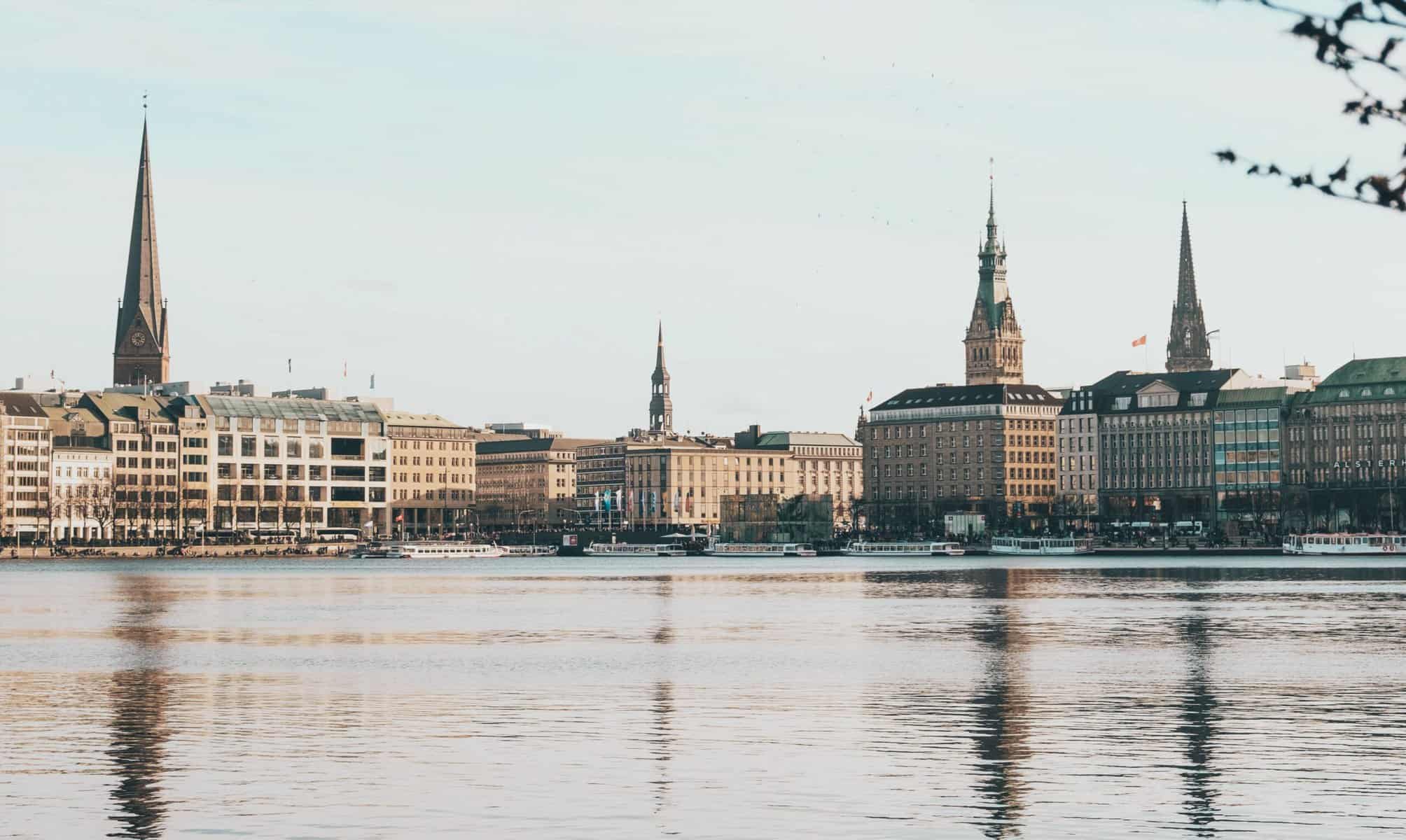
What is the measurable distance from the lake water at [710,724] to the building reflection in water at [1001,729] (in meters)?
0.10

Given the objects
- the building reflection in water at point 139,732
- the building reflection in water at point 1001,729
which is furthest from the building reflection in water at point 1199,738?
the building reflection in water at point 139,732

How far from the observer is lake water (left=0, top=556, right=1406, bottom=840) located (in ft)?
88.4

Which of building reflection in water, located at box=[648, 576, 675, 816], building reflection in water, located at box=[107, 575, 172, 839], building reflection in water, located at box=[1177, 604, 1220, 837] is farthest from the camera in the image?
building reflection in water, located at box=[648, 576, 675, 816]

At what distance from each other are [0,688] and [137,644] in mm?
17616

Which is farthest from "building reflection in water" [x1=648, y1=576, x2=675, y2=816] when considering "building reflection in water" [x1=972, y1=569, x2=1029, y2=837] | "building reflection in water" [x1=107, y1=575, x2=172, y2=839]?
"building reflection in water" [x1=107, y1=575, x2=172, y2=839]

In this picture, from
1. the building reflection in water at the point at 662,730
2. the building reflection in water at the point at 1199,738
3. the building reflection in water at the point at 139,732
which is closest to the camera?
the building reflection in water at the point at 1199,738

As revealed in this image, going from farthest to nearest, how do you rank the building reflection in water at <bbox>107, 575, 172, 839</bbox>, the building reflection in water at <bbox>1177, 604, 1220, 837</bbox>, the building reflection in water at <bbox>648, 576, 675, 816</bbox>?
the building reflection in water at <bbox>648, 576, 675, 816</bbox> < the building reflection in water at <bbox>107, 575, 172, 839</bbox> < the building reflection in water at <bbox>1177, 604, 1220, 837</bbox>

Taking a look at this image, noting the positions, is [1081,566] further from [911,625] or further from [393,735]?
[393,735]

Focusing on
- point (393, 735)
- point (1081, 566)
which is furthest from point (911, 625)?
point (1081, 566)

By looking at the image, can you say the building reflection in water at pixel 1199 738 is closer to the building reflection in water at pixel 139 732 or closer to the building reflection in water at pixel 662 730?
the building reflection in water at pixel 662 730

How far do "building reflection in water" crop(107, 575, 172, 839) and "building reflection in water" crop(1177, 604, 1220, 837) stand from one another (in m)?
11.7

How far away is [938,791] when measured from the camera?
94.4 ft

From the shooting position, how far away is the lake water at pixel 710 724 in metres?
27.0

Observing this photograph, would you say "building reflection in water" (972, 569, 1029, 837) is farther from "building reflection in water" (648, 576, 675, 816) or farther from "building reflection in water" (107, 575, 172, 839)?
"building reflection in water" (107, 575, 172, 839)
